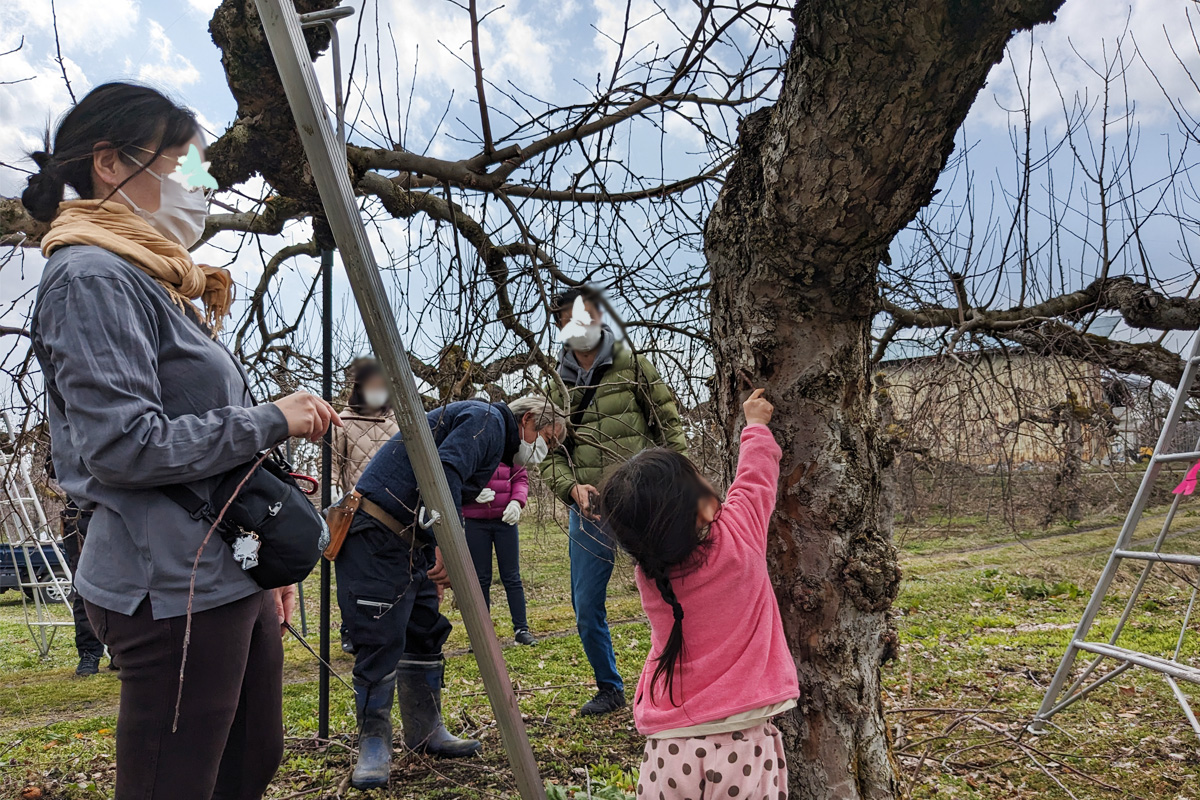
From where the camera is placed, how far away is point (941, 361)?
4391 millimetres

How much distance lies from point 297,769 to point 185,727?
1.87 m

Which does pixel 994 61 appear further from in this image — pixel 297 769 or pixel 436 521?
pixel 297 769

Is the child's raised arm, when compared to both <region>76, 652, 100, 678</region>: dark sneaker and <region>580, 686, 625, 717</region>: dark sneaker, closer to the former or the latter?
<region>580, 686, 625, 717</region>: dark sneaker

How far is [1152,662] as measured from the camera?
2.65 metres

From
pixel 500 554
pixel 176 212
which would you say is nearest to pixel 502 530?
pixel 500 554

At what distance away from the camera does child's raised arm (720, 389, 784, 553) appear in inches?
72.3

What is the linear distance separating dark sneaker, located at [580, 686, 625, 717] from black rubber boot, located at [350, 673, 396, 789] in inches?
38.8

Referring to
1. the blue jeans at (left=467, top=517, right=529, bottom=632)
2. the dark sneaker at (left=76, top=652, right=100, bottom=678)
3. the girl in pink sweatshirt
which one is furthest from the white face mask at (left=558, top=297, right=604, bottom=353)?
the dark sneaker at (left=76, top=652, right=100, bottom=678)

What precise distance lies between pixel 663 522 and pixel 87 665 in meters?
5.49

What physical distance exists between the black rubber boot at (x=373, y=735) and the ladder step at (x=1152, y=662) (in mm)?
2739

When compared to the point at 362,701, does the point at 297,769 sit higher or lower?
lower

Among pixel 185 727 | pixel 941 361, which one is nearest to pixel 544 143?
pixel 185 727

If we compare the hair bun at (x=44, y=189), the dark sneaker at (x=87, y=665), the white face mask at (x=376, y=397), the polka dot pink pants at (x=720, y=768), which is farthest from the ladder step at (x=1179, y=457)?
the dark sneaker at (x=87, y=665)

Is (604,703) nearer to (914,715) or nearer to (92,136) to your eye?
(914,715)
